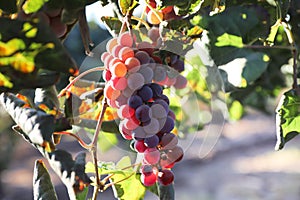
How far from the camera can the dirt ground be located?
4.20 meters

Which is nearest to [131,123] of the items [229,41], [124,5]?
[124,5]

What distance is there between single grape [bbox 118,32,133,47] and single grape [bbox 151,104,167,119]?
0.22ft

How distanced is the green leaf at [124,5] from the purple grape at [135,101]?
0.08m

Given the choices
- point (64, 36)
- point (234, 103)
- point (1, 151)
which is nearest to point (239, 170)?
point (1, 151)

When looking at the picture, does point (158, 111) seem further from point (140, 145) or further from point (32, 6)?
point (32, 6)

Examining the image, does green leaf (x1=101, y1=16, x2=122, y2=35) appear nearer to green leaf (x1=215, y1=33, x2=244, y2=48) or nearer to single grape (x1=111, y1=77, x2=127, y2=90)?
single grape (x1=111, y1=77, x2=127, y2=90)

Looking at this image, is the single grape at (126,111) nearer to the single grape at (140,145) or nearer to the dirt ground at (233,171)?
the single grape at (140,145)

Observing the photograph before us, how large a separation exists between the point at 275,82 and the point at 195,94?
182 mm

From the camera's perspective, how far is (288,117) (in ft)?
2.02

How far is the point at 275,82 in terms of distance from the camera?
3.53ft

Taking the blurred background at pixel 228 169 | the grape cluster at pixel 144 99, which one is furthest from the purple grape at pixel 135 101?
the blurred background at pixel 228 169

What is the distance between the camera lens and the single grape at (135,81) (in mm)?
521

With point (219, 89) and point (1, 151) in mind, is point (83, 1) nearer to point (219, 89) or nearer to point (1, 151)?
point (219, 89)

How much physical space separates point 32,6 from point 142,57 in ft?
0.46
